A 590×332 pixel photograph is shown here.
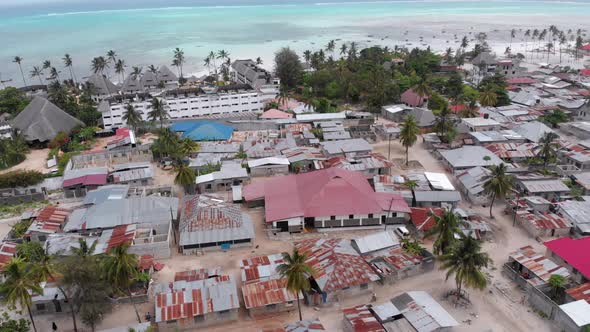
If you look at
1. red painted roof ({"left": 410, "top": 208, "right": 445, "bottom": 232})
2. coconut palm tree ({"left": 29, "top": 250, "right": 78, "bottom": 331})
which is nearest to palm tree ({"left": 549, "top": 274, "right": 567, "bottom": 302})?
red painted roof ({"left": 410, "top": 208, "right": 445, "bottom": 232})

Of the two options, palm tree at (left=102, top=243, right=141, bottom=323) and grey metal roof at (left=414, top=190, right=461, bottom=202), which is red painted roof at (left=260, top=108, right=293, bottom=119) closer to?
grey metal roof at (left=414, top=190, right=461, bottom=202)

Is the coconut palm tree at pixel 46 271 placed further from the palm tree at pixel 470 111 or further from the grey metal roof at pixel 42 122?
the palm tree at pixel 470 111

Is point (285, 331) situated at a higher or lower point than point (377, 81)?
lower

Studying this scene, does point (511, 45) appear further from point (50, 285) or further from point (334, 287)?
point (50, 285)

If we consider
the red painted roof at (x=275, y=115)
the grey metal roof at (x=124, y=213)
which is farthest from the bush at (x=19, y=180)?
the red painted roof at (x=275, y=115)

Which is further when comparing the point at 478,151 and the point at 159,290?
the point at 478,151

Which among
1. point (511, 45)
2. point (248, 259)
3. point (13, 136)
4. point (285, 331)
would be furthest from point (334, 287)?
point (511, 45)
